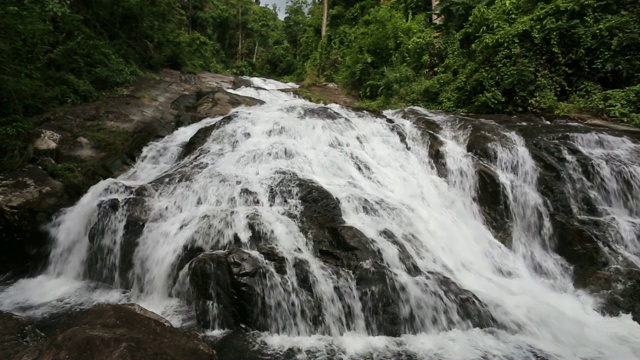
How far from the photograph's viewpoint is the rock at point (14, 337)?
326 cm

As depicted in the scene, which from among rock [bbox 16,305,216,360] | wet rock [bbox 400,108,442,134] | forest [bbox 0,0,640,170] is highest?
forest [bbox 0,0,640,170]

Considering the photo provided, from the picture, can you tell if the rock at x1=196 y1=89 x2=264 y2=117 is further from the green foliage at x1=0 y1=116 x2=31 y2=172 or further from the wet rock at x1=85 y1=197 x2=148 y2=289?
the wet rock at x1=85 y1=197 x2=148 y2=289

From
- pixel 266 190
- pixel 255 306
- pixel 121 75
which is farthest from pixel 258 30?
pixel 255 306

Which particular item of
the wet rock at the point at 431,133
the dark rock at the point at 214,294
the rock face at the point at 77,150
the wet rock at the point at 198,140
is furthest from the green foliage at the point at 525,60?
the dark rock at the point at 214,294

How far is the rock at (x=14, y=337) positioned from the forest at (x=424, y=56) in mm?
5688

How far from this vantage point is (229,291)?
16.9 ft

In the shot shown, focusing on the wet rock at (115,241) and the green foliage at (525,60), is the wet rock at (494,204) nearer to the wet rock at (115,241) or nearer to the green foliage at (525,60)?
the green foliage at (525,60)

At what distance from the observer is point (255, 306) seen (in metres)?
5.10

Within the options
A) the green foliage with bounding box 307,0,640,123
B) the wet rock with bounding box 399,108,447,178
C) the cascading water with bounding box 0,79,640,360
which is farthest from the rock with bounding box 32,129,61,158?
the green foliage with bounding box 307,0,640,123

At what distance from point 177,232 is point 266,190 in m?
1.86

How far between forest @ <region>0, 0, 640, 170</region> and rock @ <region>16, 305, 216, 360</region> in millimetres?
6735

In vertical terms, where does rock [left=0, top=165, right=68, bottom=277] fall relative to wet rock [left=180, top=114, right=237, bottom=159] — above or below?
below

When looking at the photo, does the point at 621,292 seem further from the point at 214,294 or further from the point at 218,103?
the point at 218,103

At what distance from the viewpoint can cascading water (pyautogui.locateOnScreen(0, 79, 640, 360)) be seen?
16.9ft
